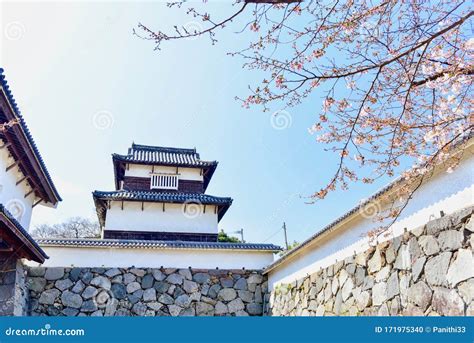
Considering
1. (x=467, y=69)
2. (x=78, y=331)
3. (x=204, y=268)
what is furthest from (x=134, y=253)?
(x=467, y=69)

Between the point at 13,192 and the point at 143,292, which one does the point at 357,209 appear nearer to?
the point at 143,292

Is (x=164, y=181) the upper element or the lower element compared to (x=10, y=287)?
upper

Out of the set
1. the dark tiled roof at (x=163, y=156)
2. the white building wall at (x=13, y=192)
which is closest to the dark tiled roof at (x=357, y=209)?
the white building wall at (x=13, y=192)

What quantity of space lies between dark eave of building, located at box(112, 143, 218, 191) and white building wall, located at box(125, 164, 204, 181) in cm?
15

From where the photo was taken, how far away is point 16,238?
15.1ft

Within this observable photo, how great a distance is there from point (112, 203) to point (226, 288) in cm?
426

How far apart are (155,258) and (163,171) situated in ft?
14.3

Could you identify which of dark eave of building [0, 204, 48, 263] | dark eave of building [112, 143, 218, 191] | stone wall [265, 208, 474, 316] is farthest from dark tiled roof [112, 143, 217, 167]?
stone wall [265, 208, 474, 316]

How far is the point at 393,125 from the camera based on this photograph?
250 cm

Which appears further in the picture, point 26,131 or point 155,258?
point 155,258

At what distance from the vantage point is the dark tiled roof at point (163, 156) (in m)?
11.1

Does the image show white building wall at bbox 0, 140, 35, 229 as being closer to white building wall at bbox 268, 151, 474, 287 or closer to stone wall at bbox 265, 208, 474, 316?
white building wall at bbox 268, 151, 474, 287

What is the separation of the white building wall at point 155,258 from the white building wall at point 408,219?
63.5 inches

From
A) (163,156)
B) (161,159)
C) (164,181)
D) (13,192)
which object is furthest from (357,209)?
(163,156)
